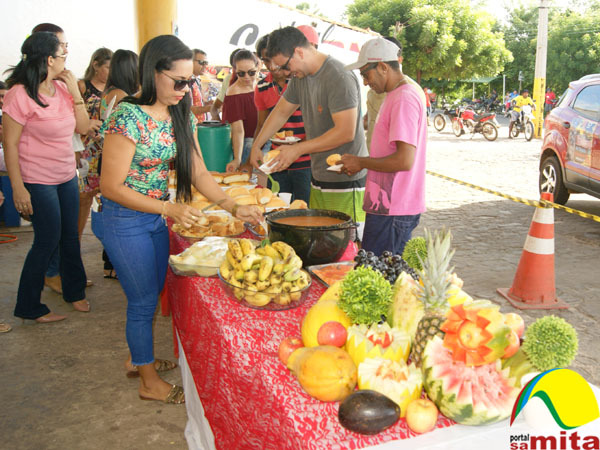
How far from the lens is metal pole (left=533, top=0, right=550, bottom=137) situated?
1866 cm

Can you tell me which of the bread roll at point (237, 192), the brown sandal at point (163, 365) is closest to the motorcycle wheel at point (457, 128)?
the bread roll at point (237, 192)

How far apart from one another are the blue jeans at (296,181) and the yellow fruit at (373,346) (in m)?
2.91

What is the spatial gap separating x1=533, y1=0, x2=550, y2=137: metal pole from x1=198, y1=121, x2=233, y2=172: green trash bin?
55.3 ft

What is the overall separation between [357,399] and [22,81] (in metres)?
3.40

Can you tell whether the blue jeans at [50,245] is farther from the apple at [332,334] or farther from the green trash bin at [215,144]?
the apple at [332,334]

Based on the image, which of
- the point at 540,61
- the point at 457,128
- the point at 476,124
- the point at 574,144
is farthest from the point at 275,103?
the point at 540,61

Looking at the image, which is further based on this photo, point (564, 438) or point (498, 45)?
point (498, 45)

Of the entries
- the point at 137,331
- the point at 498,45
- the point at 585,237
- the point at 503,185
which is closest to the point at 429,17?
the point at 498,45

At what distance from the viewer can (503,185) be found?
32.8 feet

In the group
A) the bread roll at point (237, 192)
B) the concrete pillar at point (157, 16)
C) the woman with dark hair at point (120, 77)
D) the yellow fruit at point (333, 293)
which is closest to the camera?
the yellow fruit at point (333, 293)

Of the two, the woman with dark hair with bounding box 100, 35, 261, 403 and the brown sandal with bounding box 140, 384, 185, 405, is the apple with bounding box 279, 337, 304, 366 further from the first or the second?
the brown sandal with bounding box 140, 384, 185, 405

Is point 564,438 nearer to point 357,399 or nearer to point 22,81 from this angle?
point 357,399

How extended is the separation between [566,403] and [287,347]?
77 cm

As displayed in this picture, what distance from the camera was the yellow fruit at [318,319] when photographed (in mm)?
1639
